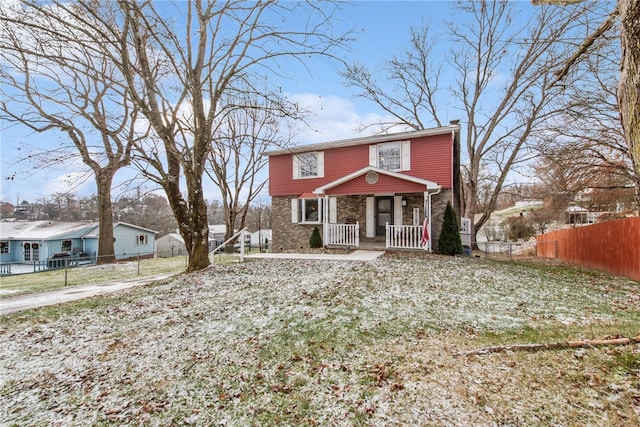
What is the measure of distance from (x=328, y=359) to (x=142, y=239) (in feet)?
105

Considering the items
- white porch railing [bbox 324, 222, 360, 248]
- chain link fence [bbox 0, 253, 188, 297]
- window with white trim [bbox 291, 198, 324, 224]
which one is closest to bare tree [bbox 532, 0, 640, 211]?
white porch railing [bbox 324, 222, 360, 248]

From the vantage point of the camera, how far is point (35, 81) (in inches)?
432

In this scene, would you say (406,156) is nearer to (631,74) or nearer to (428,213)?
(428,213)

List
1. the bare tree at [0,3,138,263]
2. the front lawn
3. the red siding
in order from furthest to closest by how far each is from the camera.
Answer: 1. the red siding
2. the bare tree at [0,3,138,263]
3. the front lawn

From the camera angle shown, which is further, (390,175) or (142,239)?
(142,239)

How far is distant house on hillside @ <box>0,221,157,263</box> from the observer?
23.4 m

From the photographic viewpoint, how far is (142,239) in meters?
29.7

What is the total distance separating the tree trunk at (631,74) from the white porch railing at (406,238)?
8.76 m

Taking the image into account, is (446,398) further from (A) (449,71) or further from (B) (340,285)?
(A) (449,71)

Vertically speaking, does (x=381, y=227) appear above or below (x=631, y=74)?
below

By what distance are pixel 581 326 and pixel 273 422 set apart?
13.5 ft

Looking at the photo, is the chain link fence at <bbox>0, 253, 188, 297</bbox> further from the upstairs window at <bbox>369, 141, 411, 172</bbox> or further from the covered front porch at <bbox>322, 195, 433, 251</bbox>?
the upstairs window at <bbox>369, 141, 411, 172</bbox>

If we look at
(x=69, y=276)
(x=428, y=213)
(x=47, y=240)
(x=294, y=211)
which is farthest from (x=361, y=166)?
(x=47, y=240)

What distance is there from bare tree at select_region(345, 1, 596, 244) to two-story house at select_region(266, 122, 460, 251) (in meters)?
5.58
